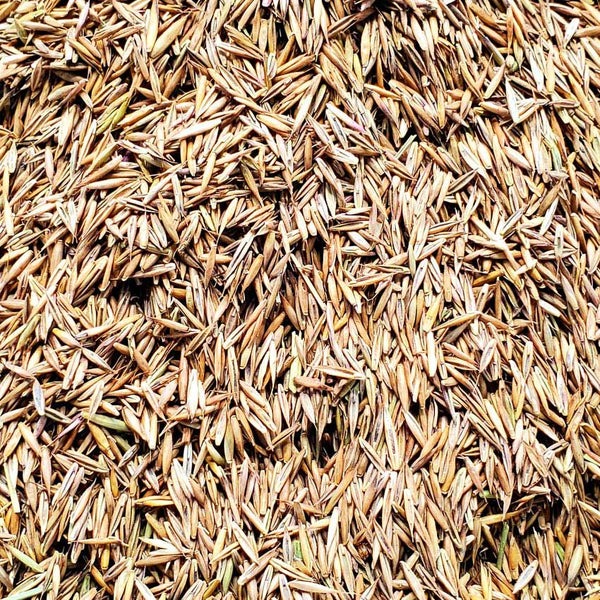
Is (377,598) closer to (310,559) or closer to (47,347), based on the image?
(310,559)

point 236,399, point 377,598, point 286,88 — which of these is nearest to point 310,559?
point 377,598

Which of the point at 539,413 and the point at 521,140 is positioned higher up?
the point at 521,140

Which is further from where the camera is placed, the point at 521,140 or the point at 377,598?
the point at 521,140

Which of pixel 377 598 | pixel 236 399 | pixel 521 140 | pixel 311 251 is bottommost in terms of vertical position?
pixel 377 598

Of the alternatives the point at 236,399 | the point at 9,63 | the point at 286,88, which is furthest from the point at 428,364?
the point at 9,63

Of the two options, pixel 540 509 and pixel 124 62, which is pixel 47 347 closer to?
pixel 124 62

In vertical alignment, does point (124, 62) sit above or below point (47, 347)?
above
